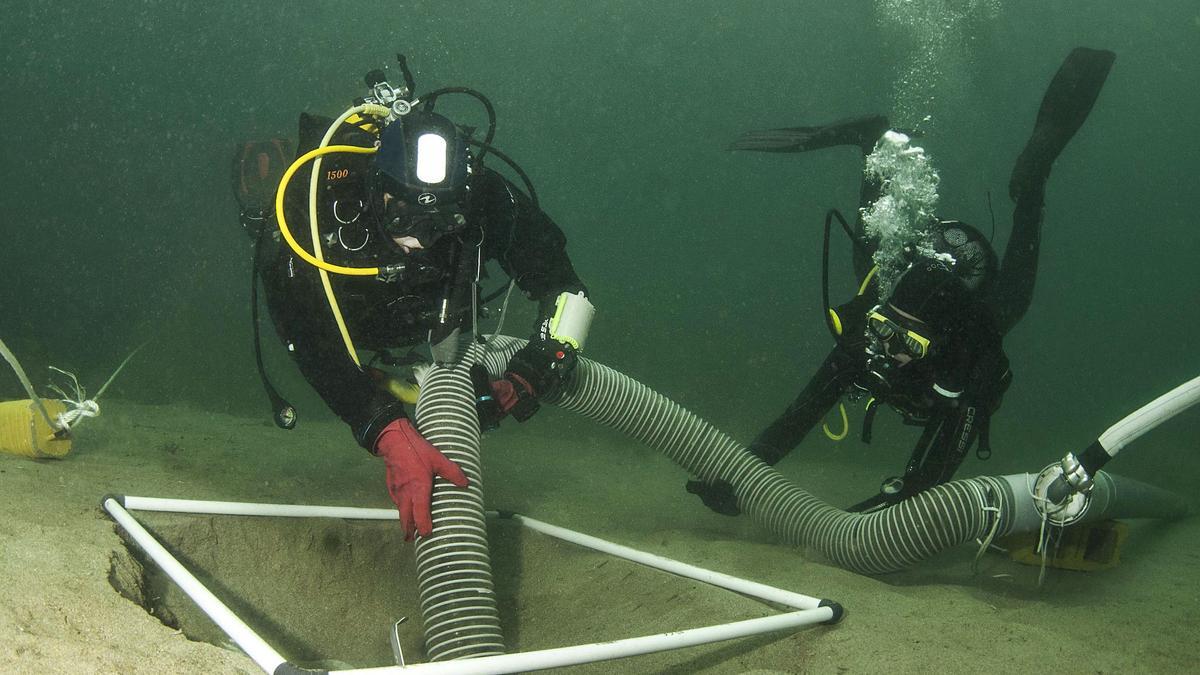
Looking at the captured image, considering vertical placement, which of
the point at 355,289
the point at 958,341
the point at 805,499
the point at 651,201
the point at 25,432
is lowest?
the point at 651,201

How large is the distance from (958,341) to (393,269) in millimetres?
3957

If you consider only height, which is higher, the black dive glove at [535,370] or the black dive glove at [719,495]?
the black dive glove at [535,370]

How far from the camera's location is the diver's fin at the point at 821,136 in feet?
27.2

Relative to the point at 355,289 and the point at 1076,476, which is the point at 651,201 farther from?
the point at 1076,476

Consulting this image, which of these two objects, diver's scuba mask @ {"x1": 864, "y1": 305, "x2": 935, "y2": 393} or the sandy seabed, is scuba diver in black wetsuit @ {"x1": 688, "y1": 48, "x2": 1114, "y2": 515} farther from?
the sandy seabed

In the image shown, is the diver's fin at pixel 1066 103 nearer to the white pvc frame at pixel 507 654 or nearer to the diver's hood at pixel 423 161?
the white pvc frame at pixel 507 654

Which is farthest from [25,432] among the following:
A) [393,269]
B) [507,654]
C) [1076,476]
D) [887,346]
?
[1076,476]

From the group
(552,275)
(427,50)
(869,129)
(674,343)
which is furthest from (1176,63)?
(552,275)

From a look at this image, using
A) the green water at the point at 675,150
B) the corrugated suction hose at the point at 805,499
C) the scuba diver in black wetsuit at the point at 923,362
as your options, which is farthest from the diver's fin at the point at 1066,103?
the green water at the point at 675,150

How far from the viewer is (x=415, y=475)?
2963 millimetres

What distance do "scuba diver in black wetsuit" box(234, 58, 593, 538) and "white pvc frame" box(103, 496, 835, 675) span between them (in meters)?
0.68

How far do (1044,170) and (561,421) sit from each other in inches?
354

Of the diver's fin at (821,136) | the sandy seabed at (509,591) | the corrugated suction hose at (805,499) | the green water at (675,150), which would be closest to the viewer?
the sandy seabed at (509,591)

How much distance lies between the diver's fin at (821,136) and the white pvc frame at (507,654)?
5.80 metres
